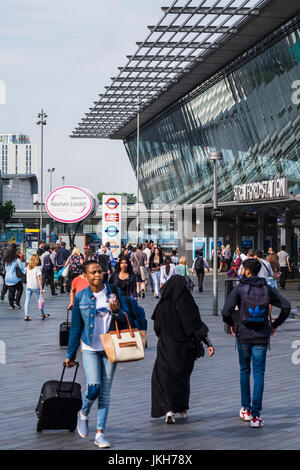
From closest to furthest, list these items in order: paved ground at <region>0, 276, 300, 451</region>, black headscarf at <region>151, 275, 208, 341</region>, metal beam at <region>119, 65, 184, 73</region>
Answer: paved ground at <region>0, 276, 300, 451</region> < black headscarf at <region>151, 275, 208, 341</region> < metal beam at <region>119, 65, 184, 73</region>

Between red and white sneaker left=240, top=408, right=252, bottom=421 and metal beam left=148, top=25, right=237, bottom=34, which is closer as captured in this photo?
red and white sneaker left=240, top=408, right=252, bottom=421

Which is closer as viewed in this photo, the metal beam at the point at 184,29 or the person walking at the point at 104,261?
the person walking at the point at 104,261

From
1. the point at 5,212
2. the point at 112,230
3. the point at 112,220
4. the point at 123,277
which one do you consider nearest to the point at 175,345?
the point at 123,277

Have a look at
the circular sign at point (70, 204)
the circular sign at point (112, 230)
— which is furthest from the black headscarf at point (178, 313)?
the circular sign at point (112, 230)

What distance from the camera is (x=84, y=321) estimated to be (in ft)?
22.3

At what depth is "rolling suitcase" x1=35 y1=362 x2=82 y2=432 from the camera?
7.11 m

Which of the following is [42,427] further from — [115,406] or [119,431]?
[115,406]

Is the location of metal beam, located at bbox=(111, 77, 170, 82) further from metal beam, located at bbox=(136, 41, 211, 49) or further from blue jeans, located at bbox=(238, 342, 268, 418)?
blue jeans, located at bbox=(238, 342, 268, 418)

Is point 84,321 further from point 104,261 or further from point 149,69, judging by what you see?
point 149,69

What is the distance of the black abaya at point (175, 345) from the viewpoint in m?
7.68

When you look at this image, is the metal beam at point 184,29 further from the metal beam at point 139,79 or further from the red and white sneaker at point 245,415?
the red and white sneaker at point 245,415

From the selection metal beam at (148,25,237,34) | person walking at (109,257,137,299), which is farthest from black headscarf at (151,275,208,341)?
metal beam at (148,25,237,34)

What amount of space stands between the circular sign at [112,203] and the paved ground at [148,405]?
13405mm

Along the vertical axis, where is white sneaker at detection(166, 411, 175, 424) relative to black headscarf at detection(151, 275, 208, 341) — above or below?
below
